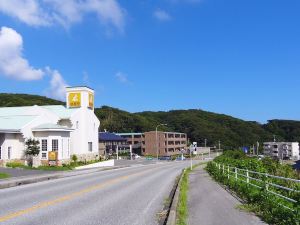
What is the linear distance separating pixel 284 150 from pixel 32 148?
149 m

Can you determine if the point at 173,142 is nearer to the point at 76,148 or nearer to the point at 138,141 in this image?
the point at 138,141

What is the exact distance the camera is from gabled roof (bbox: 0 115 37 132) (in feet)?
143

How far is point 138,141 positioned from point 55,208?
452ft

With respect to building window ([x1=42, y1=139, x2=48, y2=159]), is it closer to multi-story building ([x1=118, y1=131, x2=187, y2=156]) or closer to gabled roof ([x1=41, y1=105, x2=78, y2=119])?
gabled roof ([x1=41, y1=105, x2=78, y2=119])

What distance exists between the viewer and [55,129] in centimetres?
4603

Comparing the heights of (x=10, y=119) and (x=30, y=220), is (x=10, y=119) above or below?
above

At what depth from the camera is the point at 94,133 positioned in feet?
201

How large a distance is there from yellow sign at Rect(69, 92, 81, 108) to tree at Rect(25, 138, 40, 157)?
1358 centimetres

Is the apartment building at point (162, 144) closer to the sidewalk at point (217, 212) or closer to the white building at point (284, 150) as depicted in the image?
the white building at point (284, 150)

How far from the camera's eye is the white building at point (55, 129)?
1729 inches

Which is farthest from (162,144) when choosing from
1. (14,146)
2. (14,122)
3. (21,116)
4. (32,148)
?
(14,146)

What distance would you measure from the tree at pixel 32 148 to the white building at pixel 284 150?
137m

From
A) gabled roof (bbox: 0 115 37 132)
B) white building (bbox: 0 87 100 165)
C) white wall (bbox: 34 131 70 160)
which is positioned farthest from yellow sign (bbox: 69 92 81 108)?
gabled roof (bbox: 0 115 37 132)

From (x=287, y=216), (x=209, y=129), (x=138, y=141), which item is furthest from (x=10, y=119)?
(x=209, y=129)
